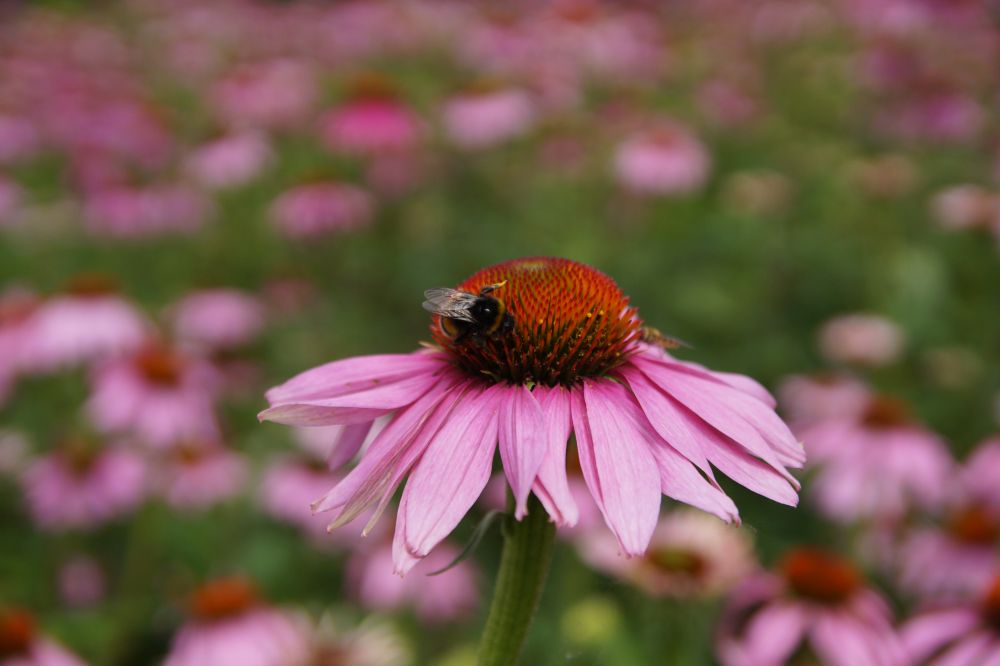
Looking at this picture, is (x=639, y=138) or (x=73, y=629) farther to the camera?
(x=639, y=138)

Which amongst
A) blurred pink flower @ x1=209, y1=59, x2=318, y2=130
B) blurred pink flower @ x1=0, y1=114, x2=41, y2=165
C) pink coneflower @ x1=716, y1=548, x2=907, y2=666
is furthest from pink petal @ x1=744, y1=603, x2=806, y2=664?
blurred pink flower @ x1=0, y1=114, x2=41, y2=165

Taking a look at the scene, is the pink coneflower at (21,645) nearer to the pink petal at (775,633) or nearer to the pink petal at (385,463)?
the pink petal at (385,463)

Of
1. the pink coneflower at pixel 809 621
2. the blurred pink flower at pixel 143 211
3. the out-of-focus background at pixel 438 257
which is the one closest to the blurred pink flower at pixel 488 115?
the out-of-focus background at pixel 438 257

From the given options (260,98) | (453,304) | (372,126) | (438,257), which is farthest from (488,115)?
(453,304)

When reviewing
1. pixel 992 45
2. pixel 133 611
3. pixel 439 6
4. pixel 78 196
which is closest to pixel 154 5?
pixel 439 6

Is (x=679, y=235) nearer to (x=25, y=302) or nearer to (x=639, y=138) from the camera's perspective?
(x=639, y=138)
